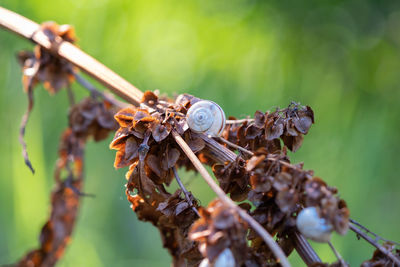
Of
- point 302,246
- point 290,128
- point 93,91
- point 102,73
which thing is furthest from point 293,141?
point 93,91

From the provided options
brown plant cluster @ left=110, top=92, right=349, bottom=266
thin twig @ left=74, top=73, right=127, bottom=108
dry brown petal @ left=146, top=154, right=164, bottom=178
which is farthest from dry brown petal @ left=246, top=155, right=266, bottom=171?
thin twig @ left=74, top=73, right=127, bottom=108

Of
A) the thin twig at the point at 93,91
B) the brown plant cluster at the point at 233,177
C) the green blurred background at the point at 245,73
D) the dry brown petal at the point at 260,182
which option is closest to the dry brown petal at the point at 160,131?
the brown plant cluster at the point at 233,177

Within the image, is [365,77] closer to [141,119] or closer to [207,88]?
[207,88]


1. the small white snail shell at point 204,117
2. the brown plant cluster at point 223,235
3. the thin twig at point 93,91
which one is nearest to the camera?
the brown plant cluster at point 223,235

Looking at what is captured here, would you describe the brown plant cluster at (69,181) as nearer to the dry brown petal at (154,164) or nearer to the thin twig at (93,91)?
the thin twig at (93,91)

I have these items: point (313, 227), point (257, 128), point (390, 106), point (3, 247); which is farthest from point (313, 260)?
point (3, 247)

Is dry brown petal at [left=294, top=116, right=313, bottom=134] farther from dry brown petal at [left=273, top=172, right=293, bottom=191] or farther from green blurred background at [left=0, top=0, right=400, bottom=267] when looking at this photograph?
green blurred background at [left=0, top=0, right=400, bottom=267]

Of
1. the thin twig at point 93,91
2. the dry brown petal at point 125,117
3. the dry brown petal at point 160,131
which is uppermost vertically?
the thin twig at point 93,91

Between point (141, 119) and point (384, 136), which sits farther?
point (384, 136)
